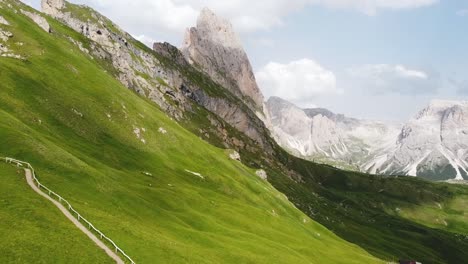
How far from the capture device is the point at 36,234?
158 feet

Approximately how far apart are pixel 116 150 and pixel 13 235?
68085mm

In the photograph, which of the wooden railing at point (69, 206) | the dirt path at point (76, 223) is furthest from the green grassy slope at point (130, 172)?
the dirt path at point (76, 223)

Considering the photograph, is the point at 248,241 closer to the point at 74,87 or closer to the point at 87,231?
the point at 87,231

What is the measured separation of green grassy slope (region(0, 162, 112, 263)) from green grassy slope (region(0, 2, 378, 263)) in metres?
0.97

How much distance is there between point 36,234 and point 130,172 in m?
55.9

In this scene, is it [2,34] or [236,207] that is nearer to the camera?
[236,207]

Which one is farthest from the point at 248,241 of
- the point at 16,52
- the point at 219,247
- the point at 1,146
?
the point at 16,52

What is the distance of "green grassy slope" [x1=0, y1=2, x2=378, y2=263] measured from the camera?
6825 cm

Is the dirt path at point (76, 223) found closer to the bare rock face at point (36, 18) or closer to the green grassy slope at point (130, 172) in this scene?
the green grassy slope at point (130, 172)

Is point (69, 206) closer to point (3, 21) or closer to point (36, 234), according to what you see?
point (36, 234)

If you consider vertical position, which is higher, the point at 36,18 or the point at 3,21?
the point at 36,18

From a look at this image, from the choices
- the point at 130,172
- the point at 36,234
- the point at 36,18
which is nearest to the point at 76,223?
the point at 36,234

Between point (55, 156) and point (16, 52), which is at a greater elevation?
point (16, 52)

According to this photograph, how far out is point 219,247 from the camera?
245 ft
